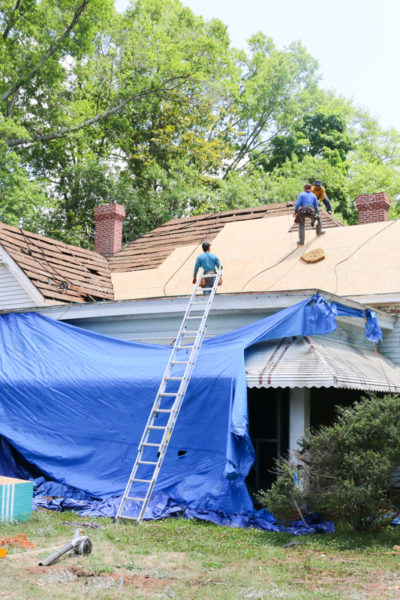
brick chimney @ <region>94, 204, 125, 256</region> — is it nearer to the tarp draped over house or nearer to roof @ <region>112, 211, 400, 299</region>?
roof @ <region>112, 211, 400, 299</region>

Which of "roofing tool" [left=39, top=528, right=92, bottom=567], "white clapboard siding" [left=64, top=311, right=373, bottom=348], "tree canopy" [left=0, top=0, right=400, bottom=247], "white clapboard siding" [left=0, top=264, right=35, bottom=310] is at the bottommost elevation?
"roofing tool" [left=39, top=528, right=92, bottom=567]

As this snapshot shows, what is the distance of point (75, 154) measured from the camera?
113 ft

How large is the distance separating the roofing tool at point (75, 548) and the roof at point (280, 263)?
7368mm

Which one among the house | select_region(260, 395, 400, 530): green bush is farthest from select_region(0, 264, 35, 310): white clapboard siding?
select_region(260, 395, 400, 530): green bush

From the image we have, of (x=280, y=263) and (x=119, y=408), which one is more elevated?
(x=280, y=263)

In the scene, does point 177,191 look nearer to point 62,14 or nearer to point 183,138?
point 183,138

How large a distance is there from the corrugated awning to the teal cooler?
141 inches

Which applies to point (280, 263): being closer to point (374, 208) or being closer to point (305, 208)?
point (305, 208)

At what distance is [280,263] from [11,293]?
605 cm

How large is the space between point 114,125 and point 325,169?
1120 cm

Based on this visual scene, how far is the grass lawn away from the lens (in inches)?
242

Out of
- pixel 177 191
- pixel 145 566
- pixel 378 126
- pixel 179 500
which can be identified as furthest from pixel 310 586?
pixel 378 126

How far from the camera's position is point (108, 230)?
20.5m

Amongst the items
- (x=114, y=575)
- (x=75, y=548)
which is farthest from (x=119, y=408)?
(x=114, y=575)
